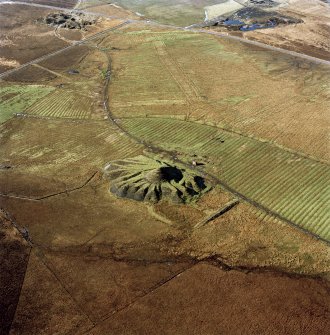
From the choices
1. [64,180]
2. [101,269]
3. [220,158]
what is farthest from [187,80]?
[101,269]

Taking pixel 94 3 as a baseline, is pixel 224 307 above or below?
below

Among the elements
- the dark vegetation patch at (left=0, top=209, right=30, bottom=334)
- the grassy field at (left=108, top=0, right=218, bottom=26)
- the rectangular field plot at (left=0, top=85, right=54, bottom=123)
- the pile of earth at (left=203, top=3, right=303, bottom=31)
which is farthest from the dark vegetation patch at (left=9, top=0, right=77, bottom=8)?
the dark vegetation patch at (left=0, top=209, right=30, bottom=334)

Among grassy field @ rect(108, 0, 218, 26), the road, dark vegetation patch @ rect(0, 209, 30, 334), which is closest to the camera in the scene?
dark vegetation patch @ rect(0, 209, 30, 334)

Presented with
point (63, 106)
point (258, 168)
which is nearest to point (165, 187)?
point (258, 168)

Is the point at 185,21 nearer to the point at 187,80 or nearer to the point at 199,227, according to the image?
the point at 187,80

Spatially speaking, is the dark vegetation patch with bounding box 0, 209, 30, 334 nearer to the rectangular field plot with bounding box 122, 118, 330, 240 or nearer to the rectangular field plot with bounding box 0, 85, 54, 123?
→ the rectangular field plot with bounding box 122, 118, 330, 240

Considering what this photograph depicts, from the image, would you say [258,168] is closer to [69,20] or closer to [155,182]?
[155,182]

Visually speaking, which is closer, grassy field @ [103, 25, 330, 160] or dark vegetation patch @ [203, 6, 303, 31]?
grassy field @ [103, 25, 330, 160]
